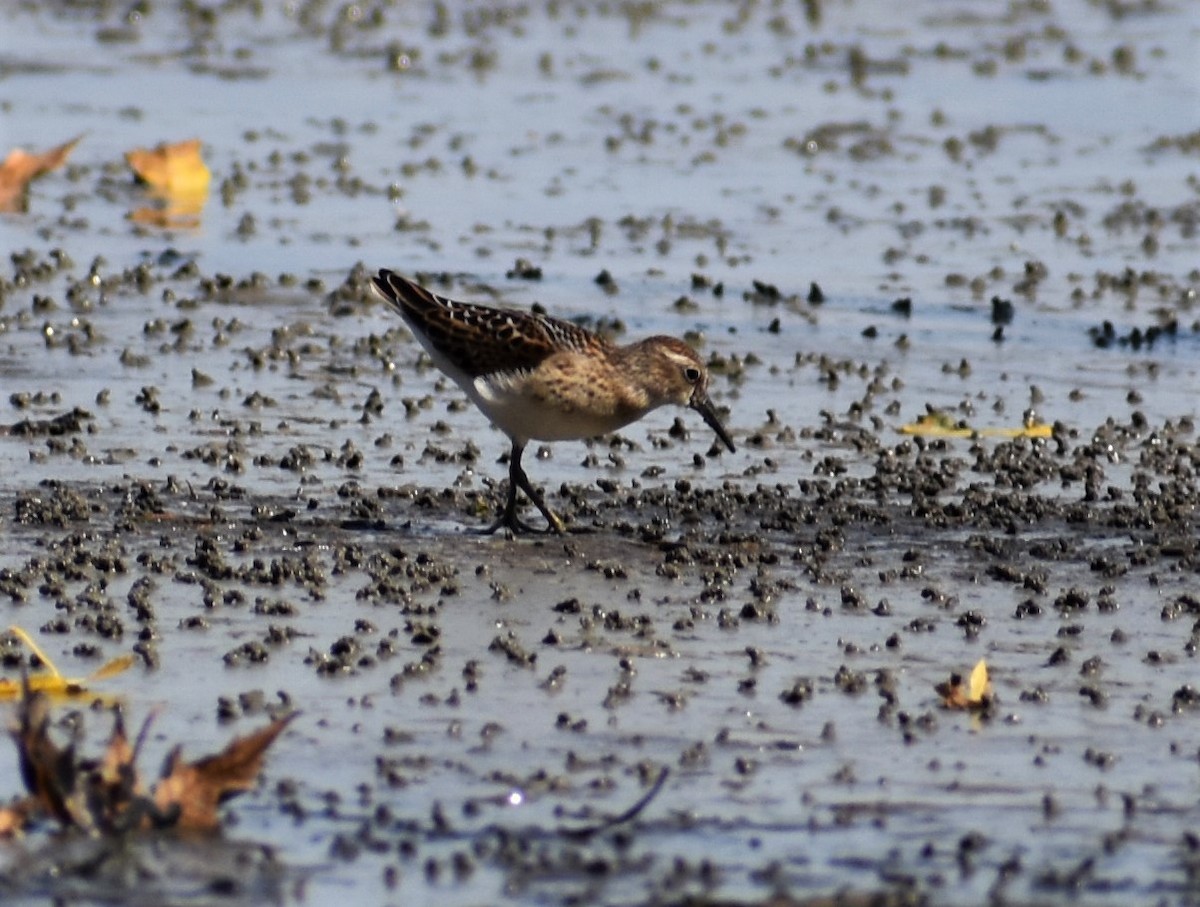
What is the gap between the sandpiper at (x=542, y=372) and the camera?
10969mm

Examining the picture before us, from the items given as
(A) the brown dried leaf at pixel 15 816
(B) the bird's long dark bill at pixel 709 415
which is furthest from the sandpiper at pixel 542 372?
(A) the brown dried leaf at pixel 15 816

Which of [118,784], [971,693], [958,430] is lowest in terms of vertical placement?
[118,784]

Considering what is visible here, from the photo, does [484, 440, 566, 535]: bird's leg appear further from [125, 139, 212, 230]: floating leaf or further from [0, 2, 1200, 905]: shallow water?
[125, 139, 212, 230]: floating leaf

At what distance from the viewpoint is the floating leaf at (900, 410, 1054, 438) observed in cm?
1310

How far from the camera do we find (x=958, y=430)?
13.2m

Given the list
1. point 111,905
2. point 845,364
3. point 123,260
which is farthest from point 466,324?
point 123,260

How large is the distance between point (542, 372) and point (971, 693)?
326 cm

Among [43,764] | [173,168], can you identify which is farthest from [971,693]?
[173,168]

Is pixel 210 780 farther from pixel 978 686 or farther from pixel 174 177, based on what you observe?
pixel 174 177

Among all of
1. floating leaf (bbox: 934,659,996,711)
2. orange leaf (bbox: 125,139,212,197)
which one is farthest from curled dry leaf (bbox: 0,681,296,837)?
orange leaf (bbox: 125,139,212,197)

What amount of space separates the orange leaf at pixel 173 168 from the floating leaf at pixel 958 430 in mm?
8419

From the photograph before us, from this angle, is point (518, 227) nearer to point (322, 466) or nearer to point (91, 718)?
point (322, 466)

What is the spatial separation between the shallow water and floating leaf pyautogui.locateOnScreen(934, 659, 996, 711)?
87mm

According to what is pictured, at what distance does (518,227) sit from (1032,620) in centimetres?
998
